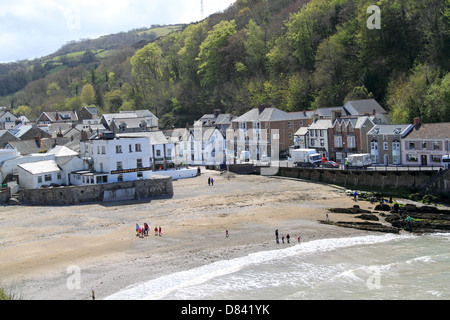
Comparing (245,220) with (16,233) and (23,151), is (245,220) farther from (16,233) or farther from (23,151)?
Answer: (23,151)

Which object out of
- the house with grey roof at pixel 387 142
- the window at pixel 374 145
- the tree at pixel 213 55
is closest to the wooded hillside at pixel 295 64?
the tree at pixel 213 55

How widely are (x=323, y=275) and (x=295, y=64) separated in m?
62.8

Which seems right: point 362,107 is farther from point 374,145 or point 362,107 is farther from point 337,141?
point 374,145

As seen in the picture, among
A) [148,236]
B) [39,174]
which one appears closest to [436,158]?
[148,236]

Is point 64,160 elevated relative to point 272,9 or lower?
lower

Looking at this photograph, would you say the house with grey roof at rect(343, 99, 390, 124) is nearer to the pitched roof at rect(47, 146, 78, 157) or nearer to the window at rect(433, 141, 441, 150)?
the window at rect(433, 141, 441, 150)

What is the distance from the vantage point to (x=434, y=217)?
111 feet

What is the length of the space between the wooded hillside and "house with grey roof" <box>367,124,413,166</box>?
4396mm

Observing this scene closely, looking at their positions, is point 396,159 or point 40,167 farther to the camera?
point 396,159

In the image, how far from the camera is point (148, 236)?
31.5 meters

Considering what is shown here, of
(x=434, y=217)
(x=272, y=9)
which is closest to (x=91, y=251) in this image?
(x=434, y=217)

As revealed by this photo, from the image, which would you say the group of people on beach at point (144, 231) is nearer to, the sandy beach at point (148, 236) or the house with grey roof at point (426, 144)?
the sandy beach at point (148, 236)

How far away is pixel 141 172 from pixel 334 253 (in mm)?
25401
